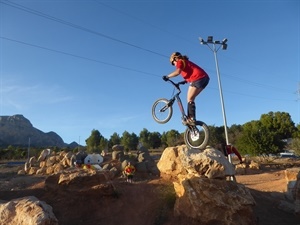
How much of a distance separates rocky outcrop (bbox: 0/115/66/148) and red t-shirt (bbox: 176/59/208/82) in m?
157

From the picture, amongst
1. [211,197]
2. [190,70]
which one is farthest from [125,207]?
[190,70]

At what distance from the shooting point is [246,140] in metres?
48.2

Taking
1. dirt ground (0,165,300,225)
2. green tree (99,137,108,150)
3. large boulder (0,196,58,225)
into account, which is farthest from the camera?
green tree (99,137,108,150)

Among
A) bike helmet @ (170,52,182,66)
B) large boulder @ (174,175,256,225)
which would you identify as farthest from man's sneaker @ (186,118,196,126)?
large boulder @ (174,175,256,225)

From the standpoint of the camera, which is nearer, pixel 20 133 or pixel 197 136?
pixel 197 136

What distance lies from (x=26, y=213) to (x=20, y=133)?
169017 millimetres

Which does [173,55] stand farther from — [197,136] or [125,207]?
[125,207]

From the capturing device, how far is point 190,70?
9.41 m

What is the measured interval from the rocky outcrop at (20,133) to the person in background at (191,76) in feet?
513

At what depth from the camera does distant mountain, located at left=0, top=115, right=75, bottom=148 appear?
156750mm

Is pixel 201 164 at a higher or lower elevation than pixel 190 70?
lower

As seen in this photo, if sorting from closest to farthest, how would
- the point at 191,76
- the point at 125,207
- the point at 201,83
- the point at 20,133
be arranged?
1. the point at 201,83
2. the point at 191,76
3. the point at 125,207
4. the point at 20,133

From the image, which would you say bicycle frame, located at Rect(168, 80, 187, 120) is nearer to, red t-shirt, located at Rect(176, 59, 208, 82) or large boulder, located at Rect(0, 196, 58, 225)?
red t-shirt, located at Rect(176, 59, 208, 82)

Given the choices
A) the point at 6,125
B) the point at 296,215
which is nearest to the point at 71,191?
the point at 296,215
